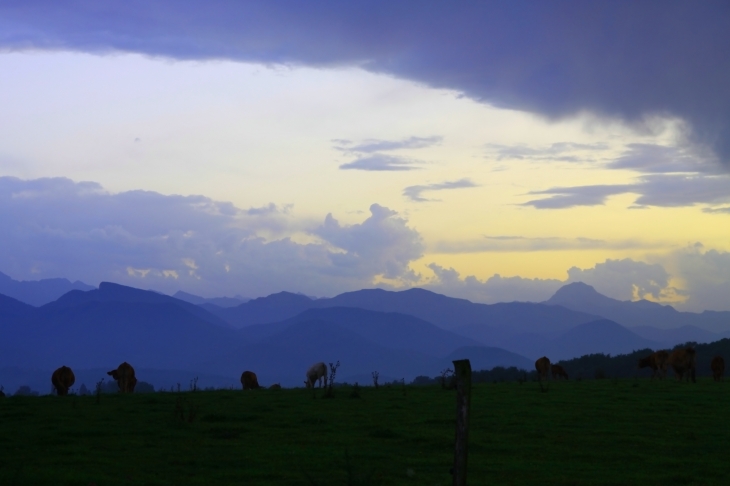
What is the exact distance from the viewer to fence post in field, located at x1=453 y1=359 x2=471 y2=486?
39.3 ft

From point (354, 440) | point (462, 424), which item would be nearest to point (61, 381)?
point (354, 440)

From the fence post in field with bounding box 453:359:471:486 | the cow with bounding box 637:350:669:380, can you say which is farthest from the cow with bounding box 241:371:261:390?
the fence post in field with bounding box 453:359:471:486

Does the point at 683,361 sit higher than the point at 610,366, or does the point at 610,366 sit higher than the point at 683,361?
the point at 610,366

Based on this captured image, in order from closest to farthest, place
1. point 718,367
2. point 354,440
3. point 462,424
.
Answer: point 462,424
point 354,440
point 718,367

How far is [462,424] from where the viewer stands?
40.1ft

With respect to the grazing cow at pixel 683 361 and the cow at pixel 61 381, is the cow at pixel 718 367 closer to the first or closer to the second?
the grazing cow at pixel 683 361

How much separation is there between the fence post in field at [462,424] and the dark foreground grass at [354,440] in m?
1.45

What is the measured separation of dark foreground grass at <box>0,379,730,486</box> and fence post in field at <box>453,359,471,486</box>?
1.45 metres

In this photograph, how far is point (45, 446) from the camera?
19.3m

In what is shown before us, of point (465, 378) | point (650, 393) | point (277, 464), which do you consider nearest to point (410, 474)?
point (277, 464)

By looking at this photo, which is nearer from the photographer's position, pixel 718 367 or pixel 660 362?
pixel 718 367

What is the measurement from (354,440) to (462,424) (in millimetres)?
9051

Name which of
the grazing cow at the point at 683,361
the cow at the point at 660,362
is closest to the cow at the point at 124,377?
the grazing cow at the point at 683,361

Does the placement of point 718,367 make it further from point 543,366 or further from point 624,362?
point 624,362
